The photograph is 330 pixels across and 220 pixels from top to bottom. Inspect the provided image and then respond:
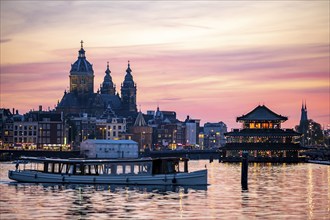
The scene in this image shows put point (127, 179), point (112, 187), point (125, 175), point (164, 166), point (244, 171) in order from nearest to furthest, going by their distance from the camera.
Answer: point (112, 187) < point (127, 179) < point (125, 175) < point (164, 166) < point (244, 171)

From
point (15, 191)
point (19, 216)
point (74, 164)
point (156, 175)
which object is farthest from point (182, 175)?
point (19, 216)

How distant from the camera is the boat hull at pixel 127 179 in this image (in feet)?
317

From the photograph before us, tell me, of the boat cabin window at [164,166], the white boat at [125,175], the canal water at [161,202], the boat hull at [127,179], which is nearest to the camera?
the canal water at [161,202]

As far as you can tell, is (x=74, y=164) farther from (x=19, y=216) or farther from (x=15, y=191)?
(x=19, y=216)

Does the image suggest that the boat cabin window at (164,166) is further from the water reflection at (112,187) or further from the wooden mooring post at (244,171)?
the wooden mooring post at (244,171)

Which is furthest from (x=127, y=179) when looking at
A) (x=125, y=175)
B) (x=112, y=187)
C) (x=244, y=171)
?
(x=244, y=171)

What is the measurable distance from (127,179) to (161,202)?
20.5 m

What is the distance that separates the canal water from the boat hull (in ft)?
4.87

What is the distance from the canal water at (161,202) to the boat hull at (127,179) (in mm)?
1486

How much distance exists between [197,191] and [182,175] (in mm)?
6071

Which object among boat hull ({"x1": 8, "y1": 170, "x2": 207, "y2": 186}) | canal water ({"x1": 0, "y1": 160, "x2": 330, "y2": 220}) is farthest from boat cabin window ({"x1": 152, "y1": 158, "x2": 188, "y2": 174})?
canal water ({"x1": 0, "y1": 160, "x2": 330, "y2": 220})

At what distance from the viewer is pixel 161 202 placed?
77.4 metres

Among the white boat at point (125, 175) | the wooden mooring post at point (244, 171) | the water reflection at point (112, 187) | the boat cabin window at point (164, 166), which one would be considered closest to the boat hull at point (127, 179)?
the white boat at point (125, 175)

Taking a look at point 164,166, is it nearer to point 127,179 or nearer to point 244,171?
point 127,179
